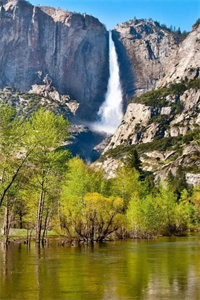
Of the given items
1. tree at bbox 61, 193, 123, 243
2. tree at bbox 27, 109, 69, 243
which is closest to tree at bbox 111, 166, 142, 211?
tree at bbox 61, 193, 123, 243

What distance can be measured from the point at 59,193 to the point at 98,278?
1666 inches

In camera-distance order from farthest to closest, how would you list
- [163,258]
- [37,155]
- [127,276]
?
[37,155] → [163,258] → [127,276]

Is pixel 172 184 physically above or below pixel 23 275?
above

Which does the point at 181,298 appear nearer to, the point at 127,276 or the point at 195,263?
the point at 127,276

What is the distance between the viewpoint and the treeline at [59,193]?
148 feet

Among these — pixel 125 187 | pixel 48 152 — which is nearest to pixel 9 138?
pixel 48 152

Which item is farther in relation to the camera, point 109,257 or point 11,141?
point 11,141

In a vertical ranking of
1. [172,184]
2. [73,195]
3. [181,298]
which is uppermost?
[172,184]

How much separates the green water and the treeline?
26.7ft

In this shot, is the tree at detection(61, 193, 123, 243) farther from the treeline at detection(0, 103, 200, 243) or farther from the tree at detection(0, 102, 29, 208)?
the tree at detection(0, 102, 29, 208)

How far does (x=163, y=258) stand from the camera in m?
38.3

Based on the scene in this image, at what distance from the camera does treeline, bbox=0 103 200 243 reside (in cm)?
4525

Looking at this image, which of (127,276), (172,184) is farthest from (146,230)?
(172,184)

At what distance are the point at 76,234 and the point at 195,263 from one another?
3046 centimetres
